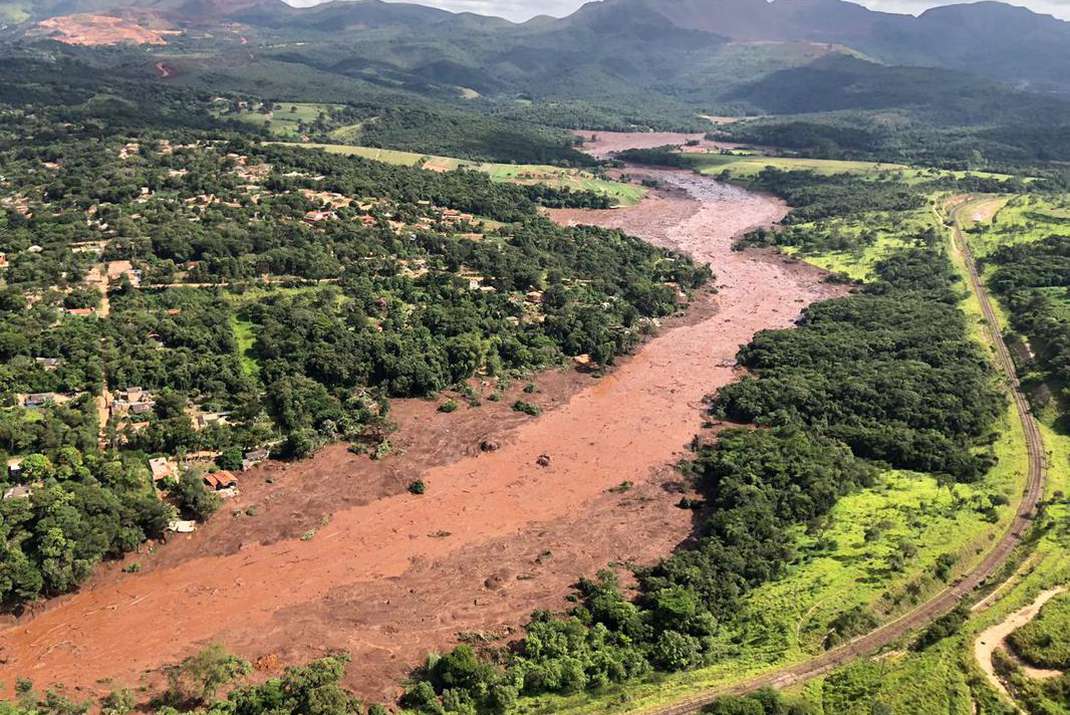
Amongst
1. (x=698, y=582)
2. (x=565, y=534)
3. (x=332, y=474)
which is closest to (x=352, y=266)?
(x=332, y=474)

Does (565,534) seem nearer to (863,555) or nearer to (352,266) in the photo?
(863,555)

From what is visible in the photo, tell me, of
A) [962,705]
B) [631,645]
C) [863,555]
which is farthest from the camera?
[863,555]

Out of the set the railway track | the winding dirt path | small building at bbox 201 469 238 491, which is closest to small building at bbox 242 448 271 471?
small building at bbox 201 469 238 491

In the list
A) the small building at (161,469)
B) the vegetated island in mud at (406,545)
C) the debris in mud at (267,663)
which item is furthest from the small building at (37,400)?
the debris in mud at (267,663)

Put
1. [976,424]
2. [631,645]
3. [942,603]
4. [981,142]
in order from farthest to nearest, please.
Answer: [981,142], [976,424], [942,603], [631,645]

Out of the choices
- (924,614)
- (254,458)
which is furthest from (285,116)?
(924,614)

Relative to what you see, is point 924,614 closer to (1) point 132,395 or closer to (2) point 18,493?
(2) point 18,493

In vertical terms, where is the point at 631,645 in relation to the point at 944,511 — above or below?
below
